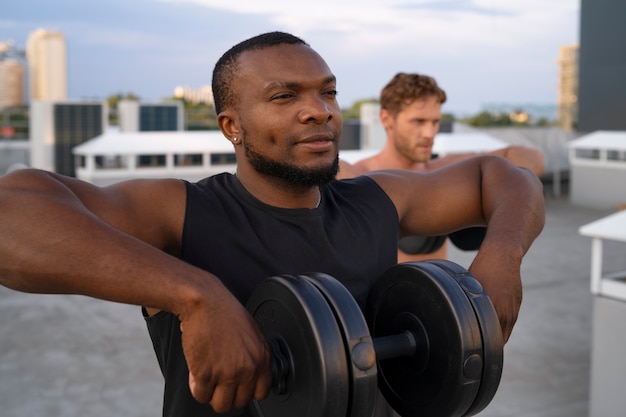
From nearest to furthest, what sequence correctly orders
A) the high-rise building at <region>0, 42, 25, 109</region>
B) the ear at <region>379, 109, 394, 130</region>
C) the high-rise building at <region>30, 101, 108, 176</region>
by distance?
the ear at <region>379, 109, 394, 130</region>, the high-rise building at <region>30, 101, 108, 176</region>, the high-rise building at <region>0, 42, 25, 109</region>

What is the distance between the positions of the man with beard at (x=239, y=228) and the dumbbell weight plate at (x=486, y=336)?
0.24 ft

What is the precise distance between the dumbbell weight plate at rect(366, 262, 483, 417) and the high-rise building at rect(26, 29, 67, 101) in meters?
48.5

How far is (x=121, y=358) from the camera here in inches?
212

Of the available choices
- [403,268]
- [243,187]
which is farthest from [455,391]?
[243,187]

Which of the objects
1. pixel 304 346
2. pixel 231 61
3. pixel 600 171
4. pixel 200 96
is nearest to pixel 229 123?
pixel 231 61

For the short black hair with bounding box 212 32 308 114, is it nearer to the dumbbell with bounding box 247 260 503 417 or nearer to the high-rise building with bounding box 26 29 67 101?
the dumbbell with bounding box 247 260 503 417

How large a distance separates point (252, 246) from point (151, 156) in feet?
36.1

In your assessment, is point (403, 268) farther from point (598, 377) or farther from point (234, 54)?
point (598, 377)

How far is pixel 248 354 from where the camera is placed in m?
1.04

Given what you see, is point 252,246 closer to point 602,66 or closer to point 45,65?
point 602,66

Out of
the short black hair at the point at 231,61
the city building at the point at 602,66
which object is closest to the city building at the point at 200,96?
the short black hair at the point at 231,61

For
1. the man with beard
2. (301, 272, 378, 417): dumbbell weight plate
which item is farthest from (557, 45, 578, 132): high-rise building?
(301, 272, 378, 417): dumbbell weight plate

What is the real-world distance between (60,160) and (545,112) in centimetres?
1906

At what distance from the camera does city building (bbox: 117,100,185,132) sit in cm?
1433
